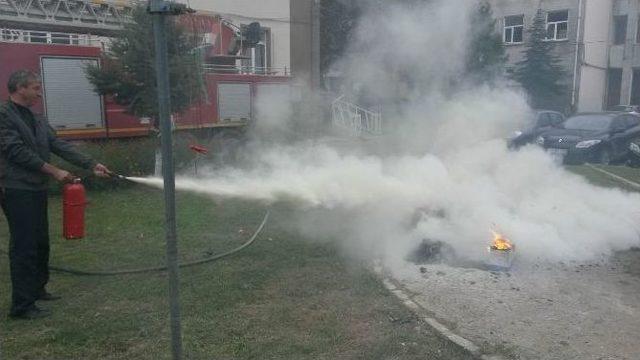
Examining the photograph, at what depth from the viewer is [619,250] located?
7.29 m

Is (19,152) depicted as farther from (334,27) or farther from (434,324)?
(334,27)

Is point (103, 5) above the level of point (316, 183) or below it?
above

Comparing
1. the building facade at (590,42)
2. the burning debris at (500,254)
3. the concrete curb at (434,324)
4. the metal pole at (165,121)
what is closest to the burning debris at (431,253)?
the burning debris at (500,254)

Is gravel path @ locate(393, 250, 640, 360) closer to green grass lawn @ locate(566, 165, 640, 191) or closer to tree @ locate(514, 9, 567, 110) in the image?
green grass lawn @ locate(566, 165, 640, 191)

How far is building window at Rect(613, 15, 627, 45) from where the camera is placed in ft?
117

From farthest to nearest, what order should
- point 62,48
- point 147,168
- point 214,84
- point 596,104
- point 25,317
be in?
point 596,104
point 214,84
point 62,48
point 147,168
point 25,317

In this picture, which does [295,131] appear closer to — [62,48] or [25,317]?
[62,48]

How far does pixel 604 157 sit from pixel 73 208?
1567 cm

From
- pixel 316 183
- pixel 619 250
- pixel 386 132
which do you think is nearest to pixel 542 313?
pixel 619 250

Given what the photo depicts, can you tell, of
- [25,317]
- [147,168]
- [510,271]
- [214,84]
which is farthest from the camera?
[214,84]

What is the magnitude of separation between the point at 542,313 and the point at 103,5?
1306 centimetres

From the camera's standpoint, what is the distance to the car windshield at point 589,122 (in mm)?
17297

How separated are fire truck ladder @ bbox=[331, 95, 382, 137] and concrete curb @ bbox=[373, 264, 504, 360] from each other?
7.52m

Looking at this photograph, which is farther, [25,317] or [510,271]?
[510,271]
